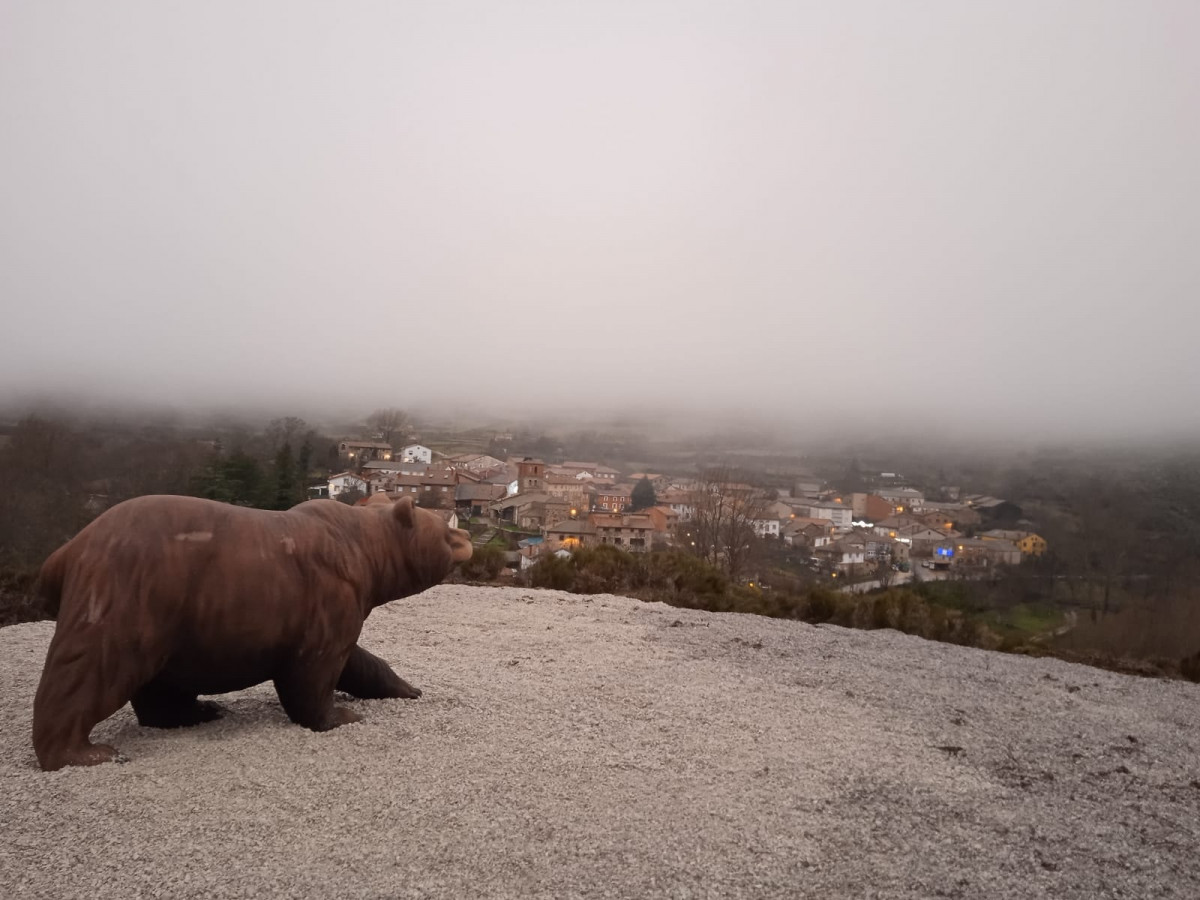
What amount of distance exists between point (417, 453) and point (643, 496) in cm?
663

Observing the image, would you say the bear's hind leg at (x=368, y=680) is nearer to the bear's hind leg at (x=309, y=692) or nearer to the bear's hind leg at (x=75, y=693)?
the bear's hind leg at (x=309, y=692)

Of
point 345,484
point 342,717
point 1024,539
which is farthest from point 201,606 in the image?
point 1024,539

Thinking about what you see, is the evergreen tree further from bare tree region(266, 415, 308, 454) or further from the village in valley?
bare tree region(266, 415, 308, 454)

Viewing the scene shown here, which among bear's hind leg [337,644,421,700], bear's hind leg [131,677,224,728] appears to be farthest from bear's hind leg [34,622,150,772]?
bear's hind leg [337,644,421,700]

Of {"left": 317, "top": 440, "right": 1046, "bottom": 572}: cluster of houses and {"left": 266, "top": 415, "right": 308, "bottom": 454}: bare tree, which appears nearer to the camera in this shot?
{"left": 317, "top": 440, "right": 1046, "bottom": 572}: cluster of houses

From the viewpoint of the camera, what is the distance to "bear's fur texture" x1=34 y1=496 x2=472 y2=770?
468 centimetres

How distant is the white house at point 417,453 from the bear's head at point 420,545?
13.9 m

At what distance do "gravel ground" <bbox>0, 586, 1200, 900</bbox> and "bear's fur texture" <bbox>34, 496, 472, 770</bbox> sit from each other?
0.30 meters

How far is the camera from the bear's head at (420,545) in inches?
243

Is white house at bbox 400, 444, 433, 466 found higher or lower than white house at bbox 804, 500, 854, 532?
higher

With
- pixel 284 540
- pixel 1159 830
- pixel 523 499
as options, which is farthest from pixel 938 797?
pixel 523 499

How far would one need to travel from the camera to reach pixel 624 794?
4852 millimetres

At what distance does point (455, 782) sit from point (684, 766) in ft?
5.72

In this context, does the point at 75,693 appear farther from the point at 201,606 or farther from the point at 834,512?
the point at 834,512
